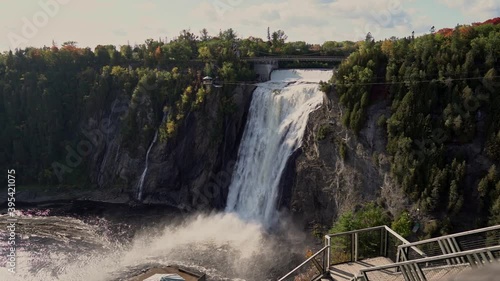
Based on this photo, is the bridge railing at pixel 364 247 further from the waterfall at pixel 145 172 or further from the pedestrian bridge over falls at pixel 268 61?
the pedestrian bridge over falls at pixel 268 61

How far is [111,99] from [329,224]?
35.3m

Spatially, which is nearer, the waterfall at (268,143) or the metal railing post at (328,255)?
the metal railing post at (328,255)

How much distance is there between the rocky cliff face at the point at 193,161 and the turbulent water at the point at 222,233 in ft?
6.93

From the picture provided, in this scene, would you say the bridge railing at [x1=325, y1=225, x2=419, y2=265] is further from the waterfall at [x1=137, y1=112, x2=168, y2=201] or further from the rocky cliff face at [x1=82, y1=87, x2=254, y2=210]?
the waterfall at [x1=137, y1=112, x2=168, y2=201]

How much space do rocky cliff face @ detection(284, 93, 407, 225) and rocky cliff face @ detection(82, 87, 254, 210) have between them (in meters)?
9.84

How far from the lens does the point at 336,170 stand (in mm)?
33875

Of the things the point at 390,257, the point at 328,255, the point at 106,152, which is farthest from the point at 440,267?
the point at 106,152

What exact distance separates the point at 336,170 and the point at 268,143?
7963 millimetres

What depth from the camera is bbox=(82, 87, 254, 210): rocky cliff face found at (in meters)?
43.8

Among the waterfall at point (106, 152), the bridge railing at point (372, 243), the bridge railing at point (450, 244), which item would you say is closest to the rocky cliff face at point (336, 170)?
the bridge railing at point (372, 243)

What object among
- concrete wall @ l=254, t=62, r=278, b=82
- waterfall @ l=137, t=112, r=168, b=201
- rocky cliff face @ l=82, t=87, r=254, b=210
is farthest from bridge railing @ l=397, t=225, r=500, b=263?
waterfall @ l=137, t=112, r=168, b=201

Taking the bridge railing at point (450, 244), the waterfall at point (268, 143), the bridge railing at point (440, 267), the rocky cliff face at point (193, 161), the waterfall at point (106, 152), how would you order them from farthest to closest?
the waterfall at point (106, 152) → the rocky cliff face at point (193, 161) → the waterfall at point (268, 143) → the bridge railing at point (450, 244) → the bridge railing at point (440, 267)

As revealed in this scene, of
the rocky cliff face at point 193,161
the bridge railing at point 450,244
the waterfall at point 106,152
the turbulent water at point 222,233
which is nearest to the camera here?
the bridge railing at point 450,244

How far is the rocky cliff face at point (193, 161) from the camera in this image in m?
43.8
